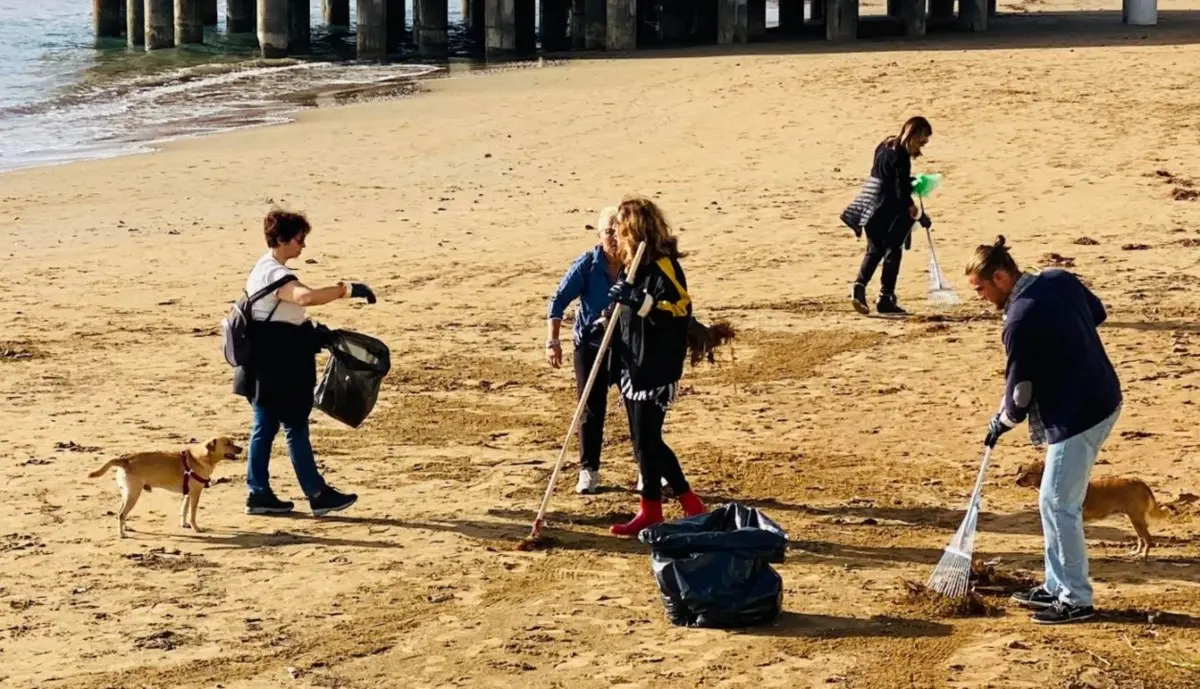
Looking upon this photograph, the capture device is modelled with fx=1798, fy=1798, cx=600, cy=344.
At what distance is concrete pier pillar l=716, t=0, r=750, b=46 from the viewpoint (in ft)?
109

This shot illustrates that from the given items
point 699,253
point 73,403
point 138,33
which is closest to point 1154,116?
point 699,253

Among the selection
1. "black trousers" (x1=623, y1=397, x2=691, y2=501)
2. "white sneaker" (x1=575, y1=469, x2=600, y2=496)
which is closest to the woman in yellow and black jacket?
"black trousers" (x1=623, y1=397, x2=691, y2=501)

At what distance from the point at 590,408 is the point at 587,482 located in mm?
384

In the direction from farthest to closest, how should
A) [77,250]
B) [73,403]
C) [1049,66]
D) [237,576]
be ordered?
[1049,66], [77,250], [73,403], [237,576]

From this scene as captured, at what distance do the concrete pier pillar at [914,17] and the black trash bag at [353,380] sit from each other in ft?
84.0

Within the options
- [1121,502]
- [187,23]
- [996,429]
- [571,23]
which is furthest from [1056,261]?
[187,23]

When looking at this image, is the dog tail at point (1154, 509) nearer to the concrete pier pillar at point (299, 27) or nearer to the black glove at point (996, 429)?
the black glove at point (996, 429)

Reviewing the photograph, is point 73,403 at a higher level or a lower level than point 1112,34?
lower

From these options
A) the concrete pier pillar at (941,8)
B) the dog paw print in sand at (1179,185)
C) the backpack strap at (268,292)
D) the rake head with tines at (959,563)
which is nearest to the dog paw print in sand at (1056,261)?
the dog paw print in sand at (1179,185)

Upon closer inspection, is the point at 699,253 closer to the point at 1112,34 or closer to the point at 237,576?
the point at 237,576

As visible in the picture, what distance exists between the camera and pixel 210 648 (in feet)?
23.8

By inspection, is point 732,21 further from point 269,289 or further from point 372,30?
point 269,289

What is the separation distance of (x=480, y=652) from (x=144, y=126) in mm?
20552

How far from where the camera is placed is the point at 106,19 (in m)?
40.5
